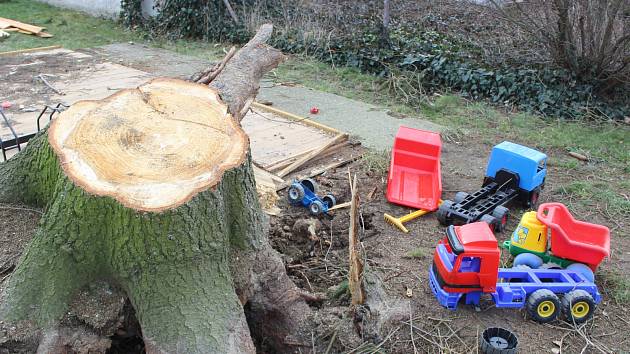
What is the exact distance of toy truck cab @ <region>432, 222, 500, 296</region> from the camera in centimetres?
316

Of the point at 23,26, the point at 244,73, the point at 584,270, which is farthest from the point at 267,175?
the point at 23,26

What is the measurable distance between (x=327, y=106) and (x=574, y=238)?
3.90 m

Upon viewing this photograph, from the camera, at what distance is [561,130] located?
6.38m

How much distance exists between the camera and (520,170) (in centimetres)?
446

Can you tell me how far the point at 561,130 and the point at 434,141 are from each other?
2.37 metres

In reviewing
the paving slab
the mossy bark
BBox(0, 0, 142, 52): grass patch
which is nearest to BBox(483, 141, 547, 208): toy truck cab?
the paving slab

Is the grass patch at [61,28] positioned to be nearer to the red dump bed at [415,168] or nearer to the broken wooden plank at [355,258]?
the red dump bed at [415,168]

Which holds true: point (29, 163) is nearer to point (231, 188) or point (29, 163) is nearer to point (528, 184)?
point (231, 188)

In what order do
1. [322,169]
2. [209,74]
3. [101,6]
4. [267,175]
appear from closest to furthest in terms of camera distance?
[209,74], [267,175], [322,169], [101,6]

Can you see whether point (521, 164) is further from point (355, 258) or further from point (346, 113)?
point (346, 113)

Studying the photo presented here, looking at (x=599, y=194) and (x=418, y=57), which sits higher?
(x=418, y=57)

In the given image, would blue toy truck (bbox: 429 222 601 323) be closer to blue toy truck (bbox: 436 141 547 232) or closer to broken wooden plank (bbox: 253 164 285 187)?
blue toy truck (bbox: 436 141 547 232)

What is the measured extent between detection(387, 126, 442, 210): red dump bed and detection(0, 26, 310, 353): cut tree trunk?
2.13 m

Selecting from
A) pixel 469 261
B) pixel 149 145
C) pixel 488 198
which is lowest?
pixel 488 198
